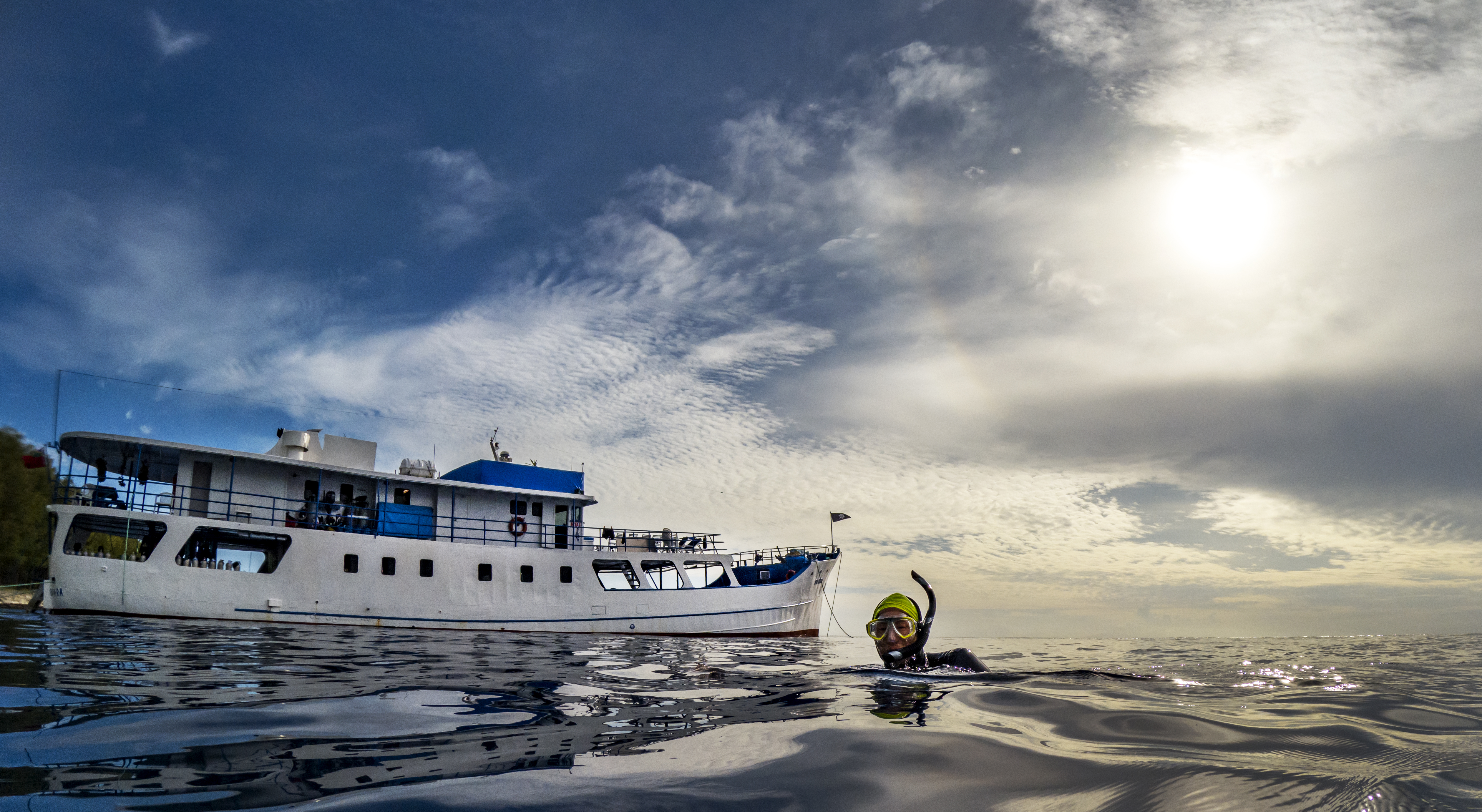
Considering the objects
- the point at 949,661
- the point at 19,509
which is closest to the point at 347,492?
the point at 949,661

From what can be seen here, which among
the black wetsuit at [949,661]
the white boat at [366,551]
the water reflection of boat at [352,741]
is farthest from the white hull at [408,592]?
the water reflection of boat at [352,741]

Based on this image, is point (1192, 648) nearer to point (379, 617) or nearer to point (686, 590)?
point (686, 590)

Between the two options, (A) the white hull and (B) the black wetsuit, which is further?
(A) the white hull

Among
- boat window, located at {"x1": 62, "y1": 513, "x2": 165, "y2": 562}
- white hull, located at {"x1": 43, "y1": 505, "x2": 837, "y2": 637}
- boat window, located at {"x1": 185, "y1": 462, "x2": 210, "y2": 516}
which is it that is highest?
boat window, located at {"x1": 185, "y1": 462, "x2": 210, "y2": 516}

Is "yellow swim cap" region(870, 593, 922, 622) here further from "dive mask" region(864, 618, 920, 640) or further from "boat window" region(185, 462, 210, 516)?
"boat window" region(185, 462, 210, 516)

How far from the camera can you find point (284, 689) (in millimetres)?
5344

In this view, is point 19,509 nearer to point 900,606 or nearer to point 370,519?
point 370,519

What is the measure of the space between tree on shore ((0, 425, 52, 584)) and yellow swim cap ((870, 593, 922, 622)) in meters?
46.1

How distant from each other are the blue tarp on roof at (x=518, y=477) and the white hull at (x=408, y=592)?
335cm

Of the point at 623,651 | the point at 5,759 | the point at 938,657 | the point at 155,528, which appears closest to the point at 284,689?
the point at 5,759

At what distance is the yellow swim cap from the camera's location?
732 centimetres

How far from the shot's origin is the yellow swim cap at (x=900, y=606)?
7.32 metres

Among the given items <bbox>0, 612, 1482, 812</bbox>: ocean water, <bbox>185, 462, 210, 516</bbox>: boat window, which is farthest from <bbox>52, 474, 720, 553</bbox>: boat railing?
<bbox>0, 612, 1482, 812</bbox>: ocean water

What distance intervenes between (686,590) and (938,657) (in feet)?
63.0
